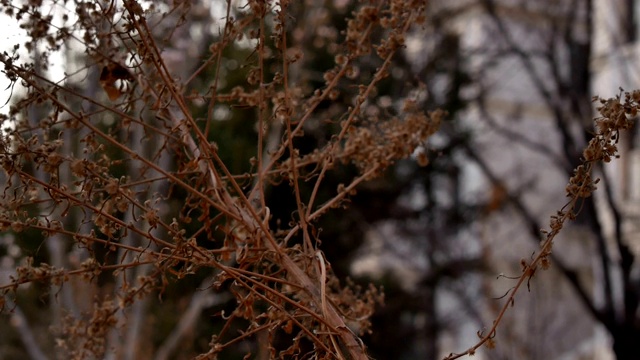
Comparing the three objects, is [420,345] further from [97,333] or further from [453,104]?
[97,333]

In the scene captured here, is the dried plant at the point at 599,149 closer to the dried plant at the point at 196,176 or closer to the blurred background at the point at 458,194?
the dried plant at the point at 196,176

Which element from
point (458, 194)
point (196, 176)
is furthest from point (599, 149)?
point (458, 194)

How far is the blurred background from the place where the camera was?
615 cm

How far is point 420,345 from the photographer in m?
11.5

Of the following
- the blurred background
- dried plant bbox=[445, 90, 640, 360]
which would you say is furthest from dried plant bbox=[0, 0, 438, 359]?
the blurred background

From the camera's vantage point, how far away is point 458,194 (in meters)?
11.9

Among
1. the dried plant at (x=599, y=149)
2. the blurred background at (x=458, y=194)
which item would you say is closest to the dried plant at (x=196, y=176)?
the dried plant at (x=599, y=149)

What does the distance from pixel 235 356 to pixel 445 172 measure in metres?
3.70

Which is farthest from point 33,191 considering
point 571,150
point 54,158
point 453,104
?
point 453,104

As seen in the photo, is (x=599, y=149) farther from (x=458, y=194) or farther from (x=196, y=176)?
(x=458, y=194)

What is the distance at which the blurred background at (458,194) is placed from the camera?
20.2ft

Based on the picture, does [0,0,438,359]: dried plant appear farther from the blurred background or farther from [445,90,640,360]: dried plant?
the blurred background

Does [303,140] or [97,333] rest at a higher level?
[303,140]

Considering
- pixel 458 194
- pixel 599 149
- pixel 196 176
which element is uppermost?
pixel 458 194
